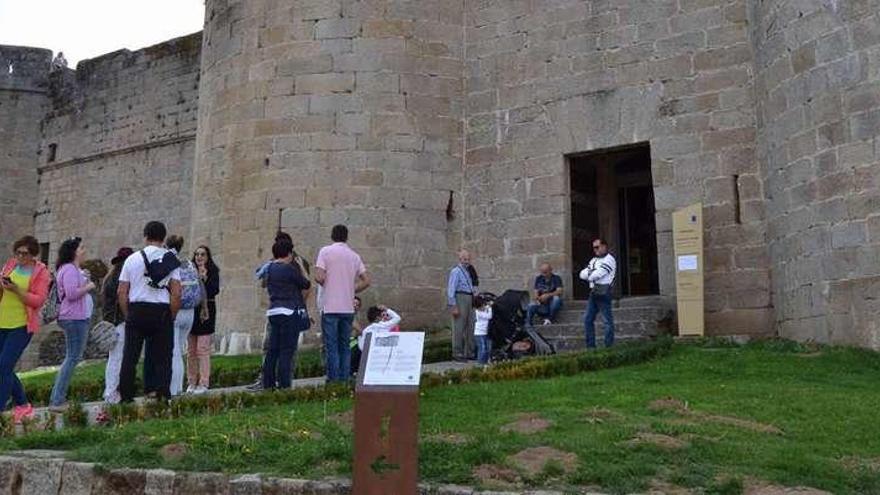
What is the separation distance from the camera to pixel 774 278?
11492mm

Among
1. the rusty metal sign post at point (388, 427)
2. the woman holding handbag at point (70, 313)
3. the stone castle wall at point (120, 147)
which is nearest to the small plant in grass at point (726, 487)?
the rusty metal sign post at point (388, 427)

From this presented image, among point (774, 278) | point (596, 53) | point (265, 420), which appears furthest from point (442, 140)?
point (265, 420)

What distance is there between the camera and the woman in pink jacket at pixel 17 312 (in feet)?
25.2

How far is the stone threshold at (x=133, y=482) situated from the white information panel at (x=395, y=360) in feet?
1.91

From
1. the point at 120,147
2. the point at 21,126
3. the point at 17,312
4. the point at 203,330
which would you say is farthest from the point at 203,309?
the point at 21,126

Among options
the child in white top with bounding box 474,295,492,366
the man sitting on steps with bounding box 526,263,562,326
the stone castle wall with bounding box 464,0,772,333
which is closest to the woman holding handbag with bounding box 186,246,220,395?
the child in white top with bounding box 474,295,492,366

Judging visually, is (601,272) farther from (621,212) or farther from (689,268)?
(621,212)

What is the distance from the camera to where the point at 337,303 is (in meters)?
8.79

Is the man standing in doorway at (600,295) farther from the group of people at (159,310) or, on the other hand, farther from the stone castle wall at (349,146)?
the stone castle wall at (349,146)

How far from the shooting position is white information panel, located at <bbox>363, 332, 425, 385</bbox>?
A: 15.2ft

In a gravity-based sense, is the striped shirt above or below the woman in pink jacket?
above

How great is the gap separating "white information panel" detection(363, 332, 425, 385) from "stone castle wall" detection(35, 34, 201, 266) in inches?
654

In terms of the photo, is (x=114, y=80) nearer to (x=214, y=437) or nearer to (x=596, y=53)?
(x=596, y=53)

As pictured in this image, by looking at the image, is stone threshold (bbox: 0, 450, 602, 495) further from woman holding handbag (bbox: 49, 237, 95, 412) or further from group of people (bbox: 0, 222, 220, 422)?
woman holding handbag (bbox: 49, 237, 95, 412)
